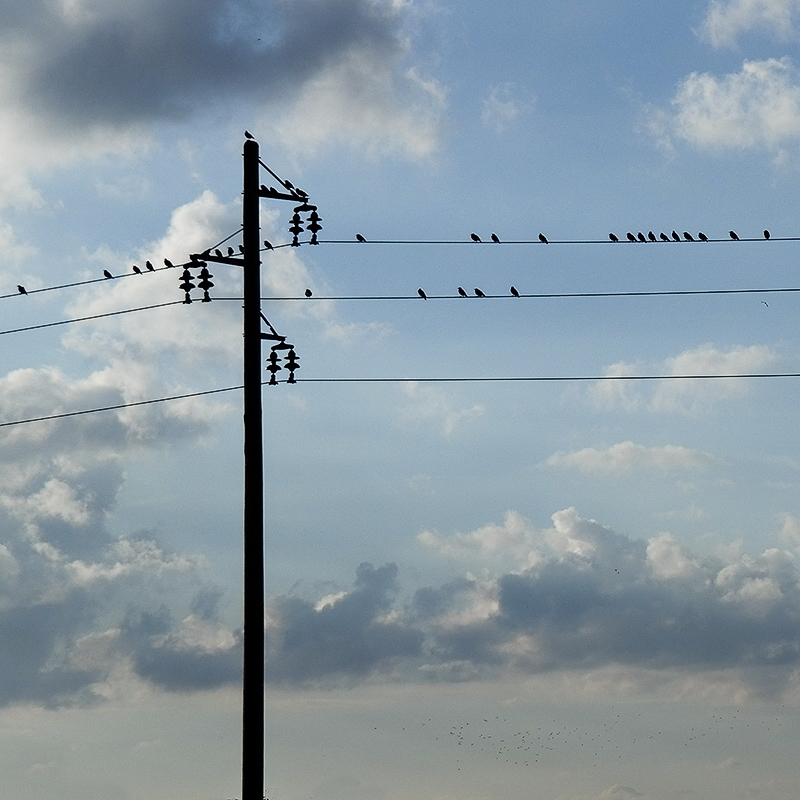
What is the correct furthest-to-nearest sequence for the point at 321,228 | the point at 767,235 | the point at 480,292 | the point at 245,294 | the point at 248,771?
the point at 767,235 < the point at 480,292 < the point at 321,228 < the point at 245,294 < the point at 248,771

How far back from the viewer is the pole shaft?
2231 centimetres

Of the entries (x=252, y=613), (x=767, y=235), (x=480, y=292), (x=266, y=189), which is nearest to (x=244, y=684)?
(x=252, y=613)

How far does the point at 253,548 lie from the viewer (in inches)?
894

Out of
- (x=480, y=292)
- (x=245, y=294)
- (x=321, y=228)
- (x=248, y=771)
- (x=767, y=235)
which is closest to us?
(x=248, y=771)

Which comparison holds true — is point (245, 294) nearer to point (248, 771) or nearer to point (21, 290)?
point (248, 771)

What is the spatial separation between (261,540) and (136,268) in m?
10.5

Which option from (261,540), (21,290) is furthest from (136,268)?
(261,540)

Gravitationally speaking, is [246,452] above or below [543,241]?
below

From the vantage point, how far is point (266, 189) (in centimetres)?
2544

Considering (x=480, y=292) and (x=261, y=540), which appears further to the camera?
(x=480, y=292)

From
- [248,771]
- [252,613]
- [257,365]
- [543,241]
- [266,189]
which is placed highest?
[543,241]

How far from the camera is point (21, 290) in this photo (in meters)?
35.5

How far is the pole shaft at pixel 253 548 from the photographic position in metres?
Answer: 22.3

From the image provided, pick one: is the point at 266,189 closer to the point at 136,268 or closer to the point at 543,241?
the point at 136,268
